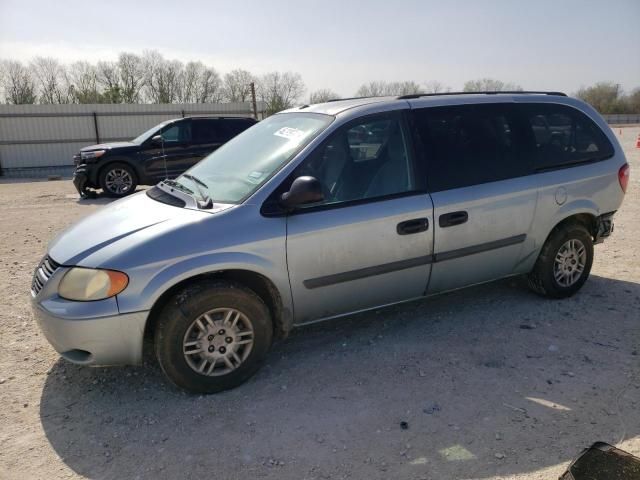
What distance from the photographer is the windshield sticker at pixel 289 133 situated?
3630mm

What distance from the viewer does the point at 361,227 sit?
3.42m

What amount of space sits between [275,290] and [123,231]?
104 centimetres

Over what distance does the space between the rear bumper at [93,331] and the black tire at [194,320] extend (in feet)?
0.51

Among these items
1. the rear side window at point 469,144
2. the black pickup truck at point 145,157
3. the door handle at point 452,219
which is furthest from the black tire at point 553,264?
the black pickup truck at point 145,157

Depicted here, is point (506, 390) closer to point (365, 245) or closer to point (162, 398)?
point (365, 245)

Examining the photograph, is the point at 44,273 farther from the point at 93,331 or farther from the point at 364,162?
the point at 364,162

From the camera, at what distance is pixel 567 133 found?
439 centimetres

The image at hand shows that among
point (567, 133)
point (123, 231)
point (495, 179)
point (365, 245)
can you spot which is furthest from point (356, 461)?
point (567, 133)

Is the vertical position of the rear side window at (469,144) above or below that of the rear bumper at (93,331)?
above

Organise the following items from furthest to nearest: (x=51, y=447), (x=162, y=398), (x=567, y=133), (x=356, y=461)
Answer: (x=567, y=133)
(x=162, y=398)
(x=51, y=447)
(x=356, y=461)

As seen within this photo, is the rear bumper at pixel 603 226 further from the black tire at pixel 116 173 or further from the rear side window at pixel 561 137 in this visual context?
the black tire at pixel 116 173

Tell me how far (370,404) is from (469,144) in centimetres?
216

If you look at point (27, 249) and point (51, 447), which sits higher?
point (27, 249)

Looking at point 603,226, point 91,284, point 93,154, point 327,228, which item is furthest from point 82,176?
point 603,226
